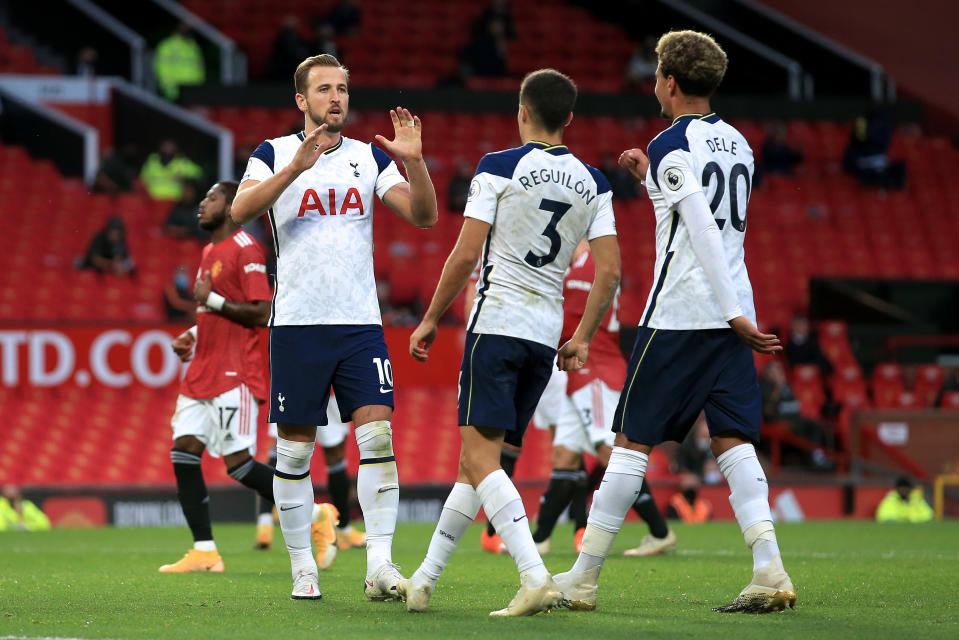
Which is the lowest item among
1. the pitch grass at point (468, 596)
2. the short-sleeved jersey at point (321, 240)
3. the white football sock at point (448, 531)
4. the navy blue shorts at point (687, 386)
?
the pitch grass at point (468, 596)

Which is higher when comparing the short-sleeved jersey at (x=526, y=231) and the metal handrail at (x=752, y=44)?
the metal handrail at (x=752, y=44)

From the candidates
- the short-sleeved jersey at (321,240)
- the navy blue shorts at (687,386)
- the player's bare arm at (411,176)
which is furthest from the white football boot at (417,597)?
the player's bare arm at (411,176)

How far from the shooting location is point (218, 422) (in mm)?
7938

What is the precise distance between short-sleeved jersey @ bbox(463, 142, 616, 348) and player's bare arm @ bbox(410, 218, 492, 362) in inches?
4.5

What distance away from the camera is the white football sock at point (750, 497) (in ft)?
17.8

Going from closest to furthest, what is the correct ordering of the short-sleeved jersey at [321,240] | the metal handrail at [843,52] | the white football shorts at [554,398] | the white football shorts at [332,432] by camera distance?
the short-sleeved jersey at [321,240] → the white football shorts at [332,432] → the white football shorts at [554,398] → the metal handrail at [843,52]

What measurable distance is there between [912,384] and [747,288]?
13629 mm

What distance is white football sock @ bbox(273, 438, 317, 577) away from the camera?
588 cm

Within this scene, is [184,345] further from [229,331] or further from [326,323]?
[326,323]

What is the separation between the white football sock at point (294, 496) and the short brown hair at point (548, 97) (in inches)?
71.3

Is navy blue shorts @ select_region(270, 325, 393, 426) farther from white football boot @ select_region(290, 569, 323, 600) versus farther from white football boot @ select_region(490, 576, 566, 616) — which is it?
white football boot @ select_region(490, 576, 566, 616)

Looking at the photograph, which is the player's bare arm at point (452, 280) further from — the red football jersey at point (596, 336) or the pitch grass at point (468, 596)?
the red football jersey at point (596, 336)

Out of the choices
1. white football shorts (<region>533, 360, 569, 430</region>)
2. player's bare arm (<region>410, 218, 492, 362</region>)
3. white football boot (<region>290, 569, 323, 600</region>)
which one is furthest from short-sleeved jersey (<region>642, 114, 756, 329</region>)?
white football shorts (<region>533, 360, 569, 430</region>)

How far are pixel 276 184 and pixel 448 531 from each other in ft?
5.37
